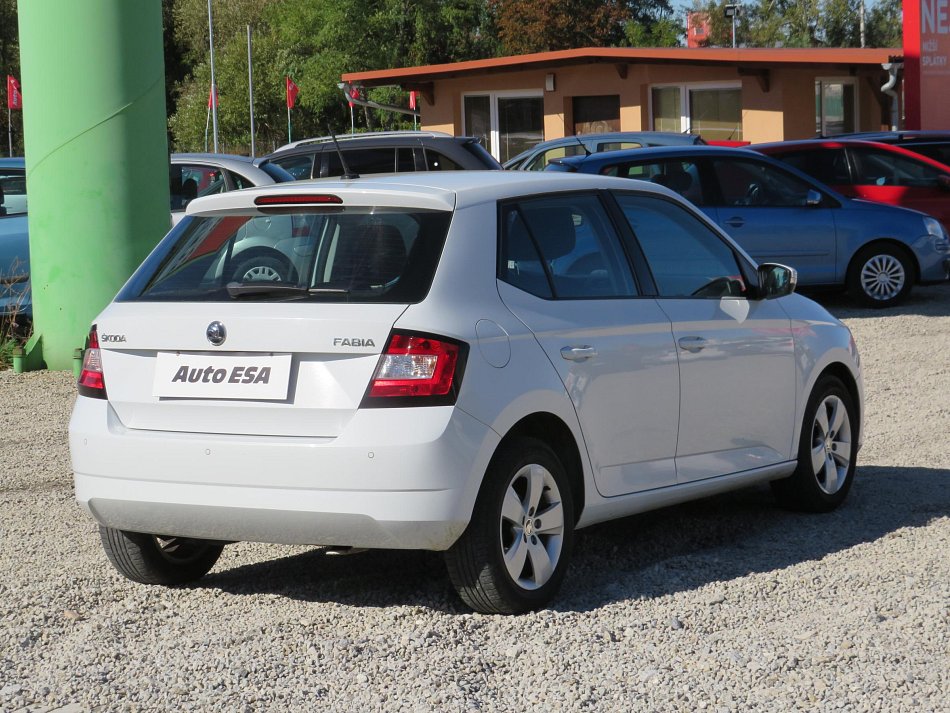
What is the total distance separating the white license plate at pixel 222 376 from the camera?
4.89 m

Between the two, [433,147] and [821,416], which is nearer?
[821,416]

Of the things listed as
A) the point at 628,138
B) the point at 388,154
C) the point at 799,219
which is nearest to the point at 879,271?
the point at 799,219

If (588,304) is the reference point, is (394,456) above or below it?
below

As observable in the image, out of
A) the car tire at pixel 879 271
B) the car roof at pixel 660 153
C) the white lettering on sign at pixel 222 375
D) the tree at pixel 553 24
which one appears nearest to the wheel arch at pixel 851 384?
the white lettering on sign at pixel 222 375

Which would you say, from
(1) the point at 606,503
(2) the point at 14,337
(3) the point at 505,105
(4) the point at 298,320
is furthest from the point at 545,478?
(3) the point at 505,105

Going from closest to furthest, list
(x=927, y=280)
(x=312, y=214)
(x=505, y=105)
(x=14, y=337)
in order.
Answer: (x=312, y=214), (x=14, y=337), (x=927, y=280), (x=505, y=105)

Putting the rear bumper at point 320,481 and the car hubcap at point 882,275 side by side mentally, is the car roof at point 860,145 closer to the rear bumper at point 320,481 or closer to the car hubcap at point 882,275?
the car hubcap at point 882,275

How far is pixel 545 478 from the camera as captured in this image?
5230 mm

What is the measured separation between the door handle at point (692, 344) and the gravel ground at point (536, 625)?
857mm

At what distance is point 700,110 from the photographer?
34094mm

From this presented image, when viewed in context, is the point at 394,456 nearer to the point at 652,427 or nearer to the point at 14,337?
the point at 652,427

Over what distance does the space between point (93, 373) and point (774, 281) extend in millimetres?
2995

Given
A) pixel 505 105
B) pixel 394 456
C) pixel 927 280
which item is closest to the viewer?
pixel 394 456

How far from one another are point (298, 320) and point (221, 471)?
0.56 metres
